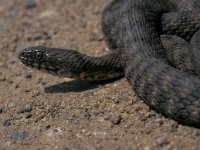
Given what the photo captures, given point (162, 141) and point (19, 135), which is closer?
point (162, 141)

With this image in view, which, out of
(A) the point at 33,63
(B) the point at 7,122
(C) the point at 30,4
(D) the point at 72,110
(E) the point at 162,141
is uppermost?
(E) the point at 162,141

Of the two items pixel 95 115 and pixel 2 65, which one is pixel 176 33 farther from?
pixel 2 65

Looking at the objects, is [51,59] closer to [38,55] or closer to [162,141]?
[38,55]

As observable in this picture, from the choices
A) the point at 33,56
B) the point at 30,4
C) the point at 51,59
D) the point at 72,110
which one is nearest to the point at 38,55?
the point at 33,56

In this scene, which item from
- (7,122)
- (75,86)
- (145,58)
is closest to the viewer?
(7,122)

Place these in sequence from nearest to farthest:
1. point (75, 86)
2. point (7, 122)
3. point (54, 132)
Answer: point (54, 132) → point (7, 122) → point (75, 86)

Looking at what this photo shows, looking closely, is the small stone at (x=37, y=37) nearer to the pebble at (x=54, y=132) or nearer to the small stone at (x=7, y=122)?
the small stone at (x=7, y=122)

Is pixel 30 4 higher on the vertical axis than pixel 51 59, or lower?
lower
